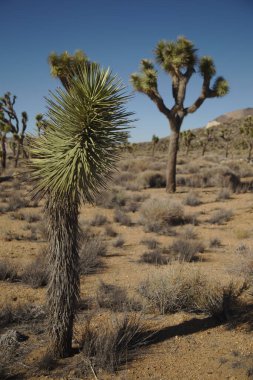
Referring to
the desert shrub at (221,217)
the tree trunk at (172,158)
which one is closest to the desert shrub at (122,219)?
the desert shrub at (221,217)

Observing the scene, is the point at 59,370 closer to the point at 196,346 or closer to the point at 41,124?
the point at 196,346

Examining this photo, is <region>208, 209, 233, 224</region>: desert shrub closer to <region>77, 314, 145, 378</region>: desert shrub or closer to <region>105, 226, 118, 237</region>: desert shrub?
<region>105, 226, 118, 237</region>: desert shrub

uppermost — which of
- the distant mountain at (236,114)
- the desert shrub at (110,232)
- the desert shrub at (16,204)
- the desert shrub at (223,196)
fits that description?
the distant mountain at (236,114)

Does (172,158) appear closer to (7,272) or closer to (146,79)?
(146,79)

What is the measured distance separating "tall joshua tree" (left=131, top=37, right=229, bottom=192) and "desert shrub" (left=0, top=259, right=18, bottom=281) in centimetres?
1064

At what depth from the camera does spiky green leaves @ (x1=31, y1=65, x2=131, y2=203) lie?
3.82 meters

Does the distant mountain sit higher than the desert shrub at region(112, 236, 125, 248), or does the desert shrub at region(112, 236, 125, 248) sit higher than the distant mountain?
the distant mountain

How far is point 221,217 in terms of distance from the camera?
12445 millimetres

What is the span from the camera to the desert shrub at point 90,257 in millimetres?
7553

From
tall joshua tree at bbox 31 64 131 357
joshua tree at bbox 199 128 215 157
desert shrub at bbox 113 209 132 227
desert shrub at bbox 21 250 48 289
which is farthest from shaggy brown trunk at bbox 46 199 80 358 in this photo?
joshua tree at bbox 199 128 215 157

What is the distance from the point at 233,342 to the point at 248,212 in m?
9.18

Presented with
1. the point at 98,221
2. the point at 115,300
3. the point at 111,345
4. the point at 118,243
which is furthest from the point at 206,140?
the point at 111,345

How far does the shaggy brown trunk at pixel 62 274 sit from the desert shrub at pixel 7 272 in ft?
10.0

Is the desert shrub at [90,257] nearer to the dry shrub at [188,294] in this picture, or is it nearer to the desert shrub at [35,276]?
the desert shrub at [35,276]
